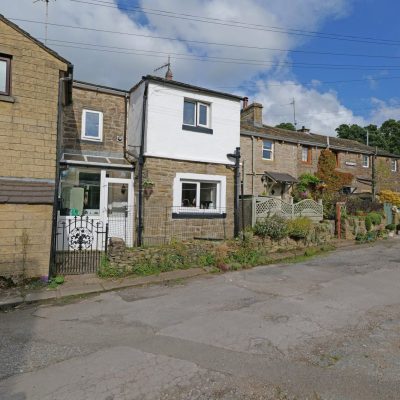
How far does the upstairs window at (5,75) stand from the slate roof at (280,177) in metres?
15.1

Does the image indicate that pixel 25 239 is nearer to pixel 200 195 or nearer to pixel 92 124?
pixel 92 124

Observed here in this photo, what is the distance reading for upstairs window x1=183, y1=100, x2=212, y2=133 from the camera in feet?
44.9

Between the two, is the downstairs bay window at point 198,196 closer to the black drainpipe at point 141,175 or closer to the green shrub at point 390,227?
the black drainpipe at point 141,175

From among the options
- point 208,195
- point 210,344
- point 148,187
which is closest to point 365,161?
point 208,195

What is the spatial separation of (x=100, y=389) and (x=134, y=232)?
9.06 metres

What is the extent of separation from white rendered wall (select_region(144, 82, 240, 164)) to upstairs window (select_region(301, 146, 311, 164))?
10.9 metres

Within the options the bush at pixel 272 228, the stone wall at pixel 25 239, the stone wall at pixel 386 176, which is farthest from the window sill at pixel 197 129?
the stone wall at pixel 386 176

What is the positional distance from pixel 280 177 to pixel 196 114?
30.1 feet

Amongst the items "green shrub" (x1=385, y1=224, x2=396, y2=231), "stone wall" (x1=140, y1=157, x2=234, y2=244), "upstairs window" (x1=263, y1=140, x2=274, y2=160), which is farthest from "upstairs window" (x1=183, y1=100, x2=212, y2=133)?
"green shrub" (x1=385, y1=224, x2=396, y2=231)

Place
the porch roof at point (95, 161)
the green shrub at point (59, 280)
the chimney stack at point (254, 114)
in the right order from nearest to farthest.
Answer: the green shrub at point (59, 280)
the porch roof at point (95, 161)
the chimney stack at point (254, 114)

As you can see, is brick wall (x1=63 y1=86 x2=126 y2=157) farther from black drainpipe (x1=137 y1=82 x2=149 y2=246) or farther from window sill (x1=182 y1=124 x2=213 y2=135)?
window sill (x1=182 y1=124 x2=213 y2=135)

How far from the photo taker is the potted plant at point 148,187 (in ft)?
40.5

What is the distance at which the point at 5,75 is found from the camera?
29.6 ft

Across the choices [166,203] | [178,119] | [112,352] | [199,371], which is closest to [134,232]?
[166,203]
